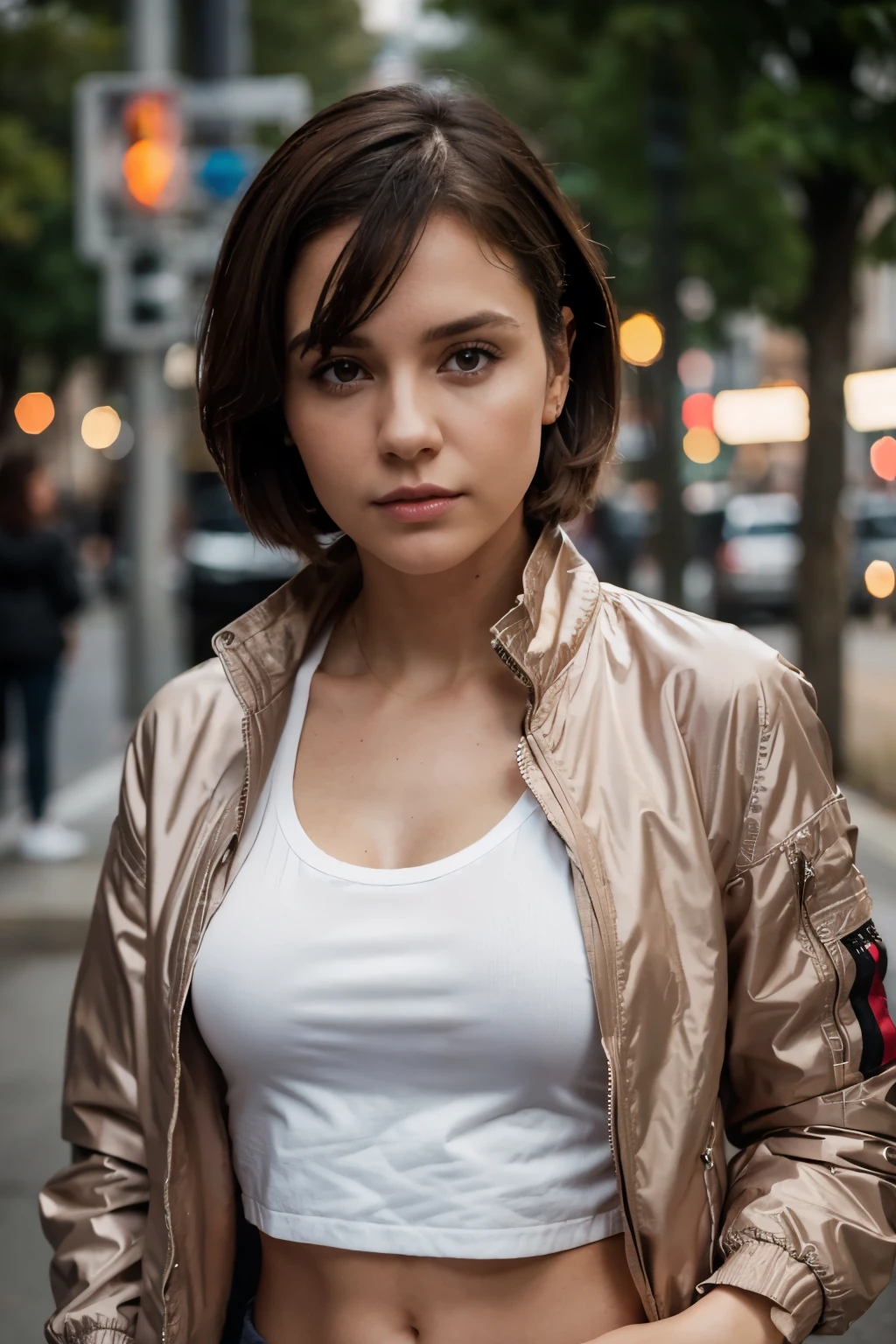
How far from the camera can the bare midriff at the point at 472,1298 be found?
1.70 meters

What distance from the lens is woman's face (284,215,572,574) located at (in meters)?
1.73

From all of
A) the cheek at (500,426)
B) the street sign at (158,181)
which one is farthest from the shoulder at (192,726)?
the street sign at (158,181)

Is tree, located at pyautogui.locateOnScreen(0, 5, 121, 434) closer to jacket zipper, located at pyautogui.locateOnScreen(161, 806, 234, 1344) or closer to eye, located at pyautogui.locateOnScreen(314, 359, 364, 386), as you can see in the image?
eye, located at pyautogui.locateOnScreen(314, 359, 364, 386)

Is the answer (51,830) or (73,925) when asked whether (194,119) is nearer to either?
(51,830)

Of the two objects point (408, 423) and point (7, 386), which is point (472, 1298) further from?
point (7, 386)

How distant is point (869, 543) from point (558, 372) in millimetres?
23899

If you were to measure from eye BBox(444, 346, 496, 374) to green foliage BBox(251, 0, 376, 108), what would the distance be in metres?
29.6

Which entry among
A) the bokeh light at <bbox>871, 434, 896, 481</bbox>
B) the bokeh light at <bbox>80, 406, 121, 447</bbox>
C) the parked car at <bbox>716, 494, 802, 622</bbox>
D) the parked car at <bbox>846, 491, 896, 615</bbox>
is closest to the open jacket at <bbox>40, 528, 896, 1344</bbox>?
the parked car at <bbox>716, 494, 802, 622</bbox>

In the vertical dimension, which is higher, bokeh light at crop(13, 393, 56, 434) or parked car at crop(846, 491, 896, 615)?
bokeh light at crop(13, 393, 56, 434)

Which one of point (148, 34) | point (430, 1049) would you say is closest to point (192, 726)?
point (430, 1049)

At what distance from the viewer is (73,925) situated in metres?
7.54

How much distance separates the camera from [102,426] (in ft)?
191

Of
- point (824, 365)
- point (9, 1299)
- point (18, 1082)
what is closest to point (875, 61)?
point (824, 365)

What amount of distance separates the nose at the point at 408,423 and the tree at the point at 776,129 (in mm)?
4997
